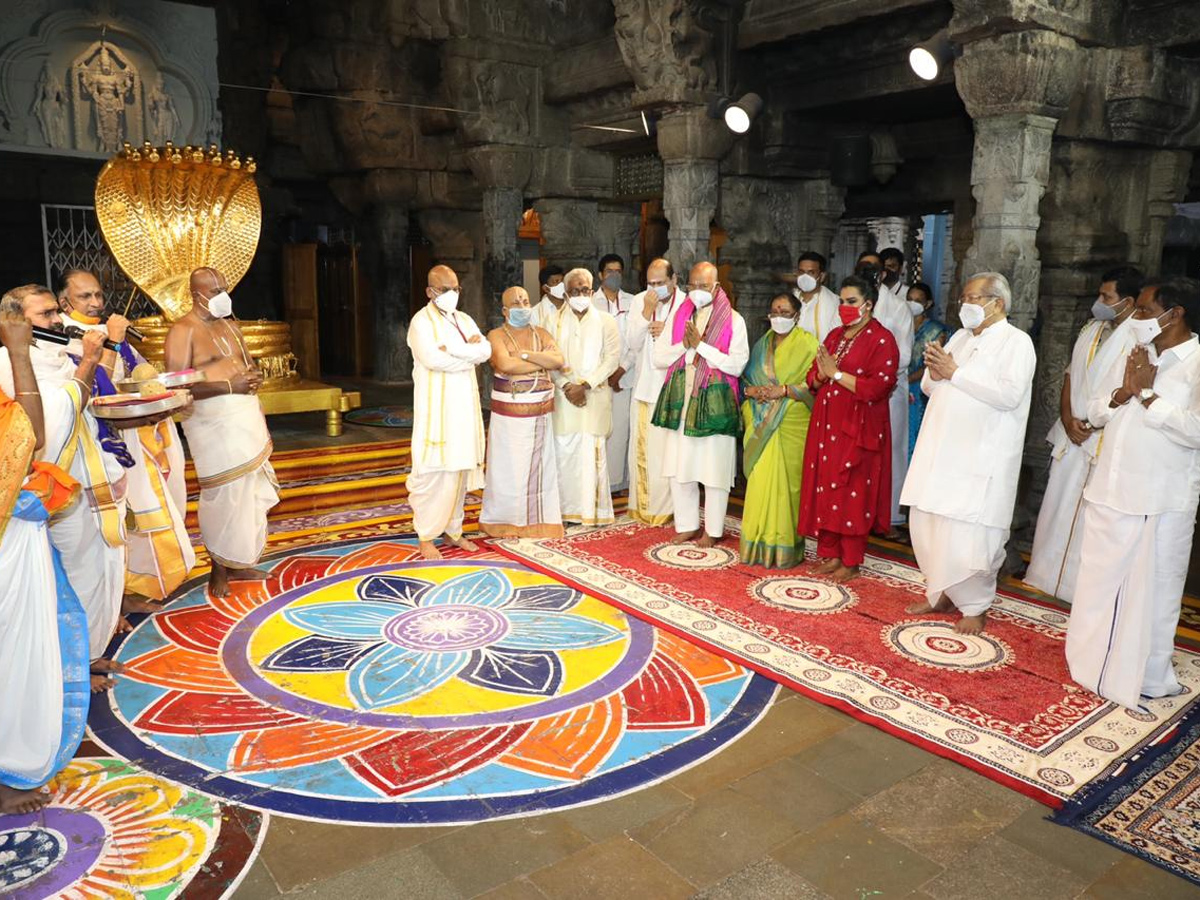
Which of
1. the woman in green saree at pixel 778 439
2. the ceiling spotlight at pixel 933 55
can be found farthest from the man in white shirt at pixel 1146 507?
the ceiling spotlight at pixel 933 55

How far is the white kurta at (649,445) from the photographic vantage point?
19.9ft

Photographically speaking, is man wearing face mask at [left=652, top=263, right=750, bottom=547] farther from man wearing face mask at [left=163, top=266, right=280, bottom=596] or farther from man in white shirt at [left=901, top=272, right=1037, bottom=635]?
man wearing face mask at [left=163, top=266, right=280, bottom=596]

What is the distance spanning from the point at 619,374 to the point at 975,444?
3.09 m

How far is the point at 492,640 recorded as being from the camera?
13.8 feet

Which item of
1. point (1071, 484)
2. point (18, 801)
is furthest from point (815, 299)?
point (18, 801)

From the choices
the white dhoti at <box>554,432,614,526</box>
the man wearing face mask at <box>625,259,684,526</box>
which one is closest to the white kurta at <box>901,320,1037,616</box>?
the man wearing face mask at <box>625,259,684,526</box>

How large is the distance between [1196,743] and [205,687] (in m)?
3.89

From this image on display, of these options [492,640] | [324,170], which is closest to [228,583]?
[492,640]

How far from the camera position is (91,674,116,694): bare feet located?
368 centimetres

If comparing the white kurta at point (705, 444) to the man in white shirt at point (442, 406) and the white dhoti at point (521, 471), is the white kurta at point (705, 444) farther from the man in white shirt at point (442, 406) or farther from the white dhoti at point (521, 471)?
the man in white shirt at point (442, 406)

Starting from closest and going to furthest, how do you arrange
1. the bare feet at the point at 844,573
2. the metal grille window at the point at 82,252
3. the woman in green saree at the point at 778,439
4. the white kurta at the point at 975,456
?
the white kurta at the point at 975,456 < the bare feet at the point at 844,573 < the woman in green saree at the point at 778,439 < the metal grille window at the point at 82,252

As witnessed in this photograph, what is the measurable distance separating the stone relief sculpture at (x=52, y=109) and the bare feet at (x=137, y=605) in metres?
6.74

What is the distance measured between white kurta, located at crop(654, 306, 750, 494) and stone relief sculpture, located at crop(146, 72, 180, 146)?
268 inches

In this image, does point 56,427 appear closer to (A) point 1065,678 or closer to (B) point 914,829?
(B) point 914,829
